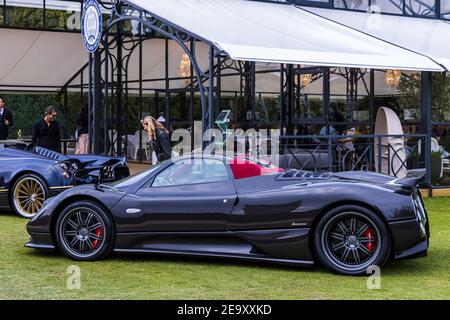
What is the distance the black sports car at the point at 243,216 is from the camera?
265 inches

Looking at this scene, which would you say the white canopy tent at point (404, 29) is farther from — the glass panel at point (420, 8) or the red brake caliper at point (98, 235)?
the red brake caliper at point (98, 235)

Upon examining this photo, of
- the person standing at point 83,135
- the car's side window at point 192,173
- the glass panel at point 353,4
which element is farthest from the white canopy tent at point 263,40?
the car's side window at point 192,173

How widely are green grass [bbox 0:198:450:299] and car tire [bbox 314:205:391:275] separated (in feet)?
0.45

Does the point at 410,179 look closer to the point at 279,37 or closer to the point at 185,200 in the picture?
the point at 185,200

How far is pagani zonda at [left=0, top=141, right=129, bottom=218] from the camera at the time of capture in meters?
10.8

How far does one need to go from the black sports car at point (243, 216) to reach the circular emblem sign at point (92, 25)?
613 centimetres

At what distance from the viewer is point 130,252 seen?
742 centimetres

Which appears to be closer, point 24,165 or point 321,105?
point 24,165

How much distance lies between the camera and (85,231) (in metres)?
7.50

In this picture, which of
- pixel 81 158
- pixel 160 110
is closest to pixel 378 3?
pixel 160 110

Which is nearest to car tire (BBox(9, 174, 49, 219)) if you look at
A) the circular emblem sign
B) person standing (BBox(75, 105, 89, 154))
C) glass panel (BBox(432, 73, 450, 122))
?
the circular emblem sign

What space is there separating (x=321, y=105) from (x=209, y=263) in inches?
484

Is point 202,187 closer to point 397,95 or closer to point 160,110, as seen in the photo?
point 397,95
